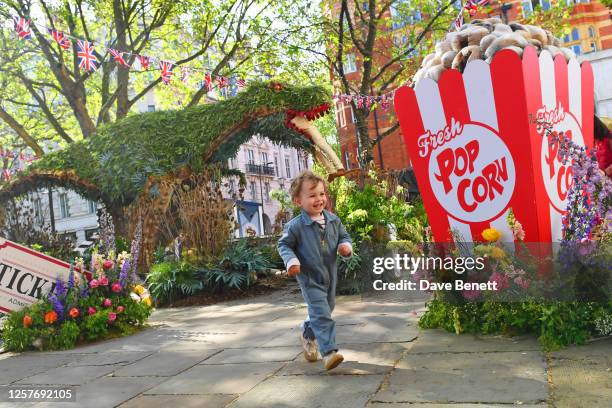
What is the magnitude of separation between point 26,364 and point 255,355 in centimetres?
223

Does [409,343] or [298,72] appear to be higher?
[298,72]

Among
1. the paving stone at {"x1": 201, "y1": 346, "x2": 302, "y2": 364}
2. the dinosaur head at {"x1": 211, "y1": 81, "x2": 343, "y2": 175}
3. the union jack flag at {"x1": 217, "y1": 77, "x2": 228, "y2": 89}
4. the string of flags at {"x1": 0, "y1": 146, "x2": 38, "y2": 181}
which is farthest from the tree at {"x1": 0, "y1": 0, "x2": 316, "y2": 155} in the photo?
the paving stone at {"x1": 201, "y1": 346, "x2": 302, "y2": 364}

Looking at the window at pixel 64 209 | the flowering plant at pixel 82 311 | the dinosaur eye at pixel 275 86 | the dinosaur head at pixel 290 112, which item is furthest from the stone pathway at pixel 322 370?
the window at pixel 64 209

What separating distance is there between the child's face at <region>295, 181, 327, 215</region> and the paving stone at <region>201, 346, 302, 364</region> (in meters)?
1.11

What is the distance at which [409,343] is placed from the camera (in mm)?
4367

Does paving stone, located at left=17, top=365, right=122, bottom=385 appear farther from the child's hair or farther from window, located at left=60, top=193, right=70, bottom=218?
window, located at left=60, top=193, right=70, bottom=218

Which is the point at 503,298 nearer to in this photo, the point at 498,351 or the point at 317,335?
the point at 498,351

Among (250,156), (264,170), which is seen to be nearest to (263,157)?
(250,156)

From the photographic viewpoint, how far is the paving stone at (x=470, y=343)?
3.83 metres

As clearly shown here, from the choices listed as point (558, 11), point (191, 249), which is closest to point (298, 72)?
point (558, 11)

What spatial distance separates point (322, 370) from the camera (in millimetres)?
3828

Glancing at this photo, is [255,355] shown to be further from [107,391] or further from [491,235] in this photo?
[491,235]

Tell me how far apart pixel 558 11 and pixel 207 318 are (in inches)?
642

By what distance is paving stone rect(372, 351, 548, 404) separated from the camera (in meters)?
2.92
